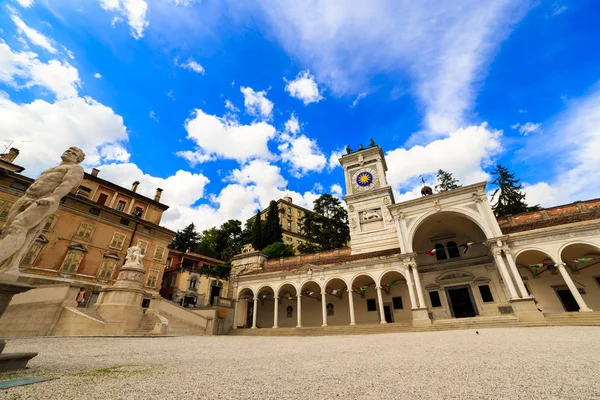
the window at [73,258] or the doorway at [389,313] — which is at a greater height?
the window at [73,258]

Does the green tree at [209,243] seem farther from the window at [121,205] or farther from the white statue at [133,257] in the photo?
the white statue at [133,257]

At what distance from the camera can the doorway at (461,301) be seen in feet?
65.5

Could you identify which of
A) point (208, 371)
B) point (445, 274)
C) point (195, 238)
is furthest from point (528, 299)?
point (195, 238)

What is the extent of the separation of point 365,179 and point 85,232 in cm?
2847

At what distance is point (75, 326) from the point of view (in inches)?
481

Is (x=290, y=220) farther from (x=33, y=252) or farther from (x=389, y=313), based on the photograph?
(x=33, y=252)

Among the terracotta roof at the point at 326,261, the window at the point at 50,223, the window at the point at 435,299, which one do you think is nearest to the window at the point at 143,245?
the window at the point at 50,223

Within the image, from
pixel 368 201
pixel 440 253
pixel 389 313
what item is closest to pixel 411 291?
pixel 389 313

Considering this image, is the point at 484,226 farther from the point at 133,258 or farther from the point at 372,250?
the point at 133,258

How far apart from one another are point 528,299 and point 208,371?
18.6 metres

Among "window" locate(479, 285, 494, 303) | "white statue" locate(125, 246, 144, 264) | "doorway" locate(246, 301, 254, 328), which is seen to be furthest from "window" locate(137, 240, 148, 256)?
"window" locate(479, 285, 494, 303)

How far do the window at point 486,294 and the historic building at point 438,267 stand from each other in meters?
0.07

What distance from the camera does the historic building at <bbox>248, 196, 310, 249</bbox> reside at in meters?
56.9

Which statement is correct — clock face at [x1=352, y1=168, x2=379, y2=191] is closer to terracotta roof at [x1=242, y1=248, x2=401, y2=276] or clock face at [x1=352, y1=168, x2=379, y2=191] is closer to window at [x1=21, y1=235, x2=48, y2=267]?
terracotta roof at [x1=242, y1=248, x2=401, y2=276]
